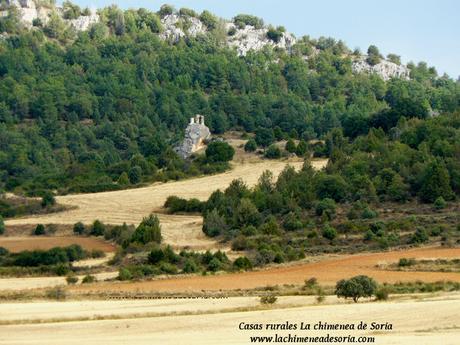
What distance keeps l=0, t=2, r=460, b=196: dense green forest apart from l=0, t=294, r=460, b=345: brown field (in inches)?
1638

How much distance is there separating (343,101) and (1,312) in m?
116

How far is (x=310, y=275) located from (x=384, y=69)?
122 metres

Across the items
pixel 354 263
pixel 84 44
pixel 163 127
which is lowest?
pixel 354 263

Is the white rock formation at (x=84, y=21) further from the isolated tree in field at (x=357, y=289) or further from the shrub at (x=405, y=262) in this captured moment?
the isolated tree in field at (x=357, y=289)

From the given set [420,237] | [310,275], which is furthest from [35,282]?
[420,237]

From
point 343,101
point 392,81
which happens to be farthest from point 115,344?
point 392,81

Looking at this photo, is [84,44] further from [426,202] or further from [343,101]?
[426,202]

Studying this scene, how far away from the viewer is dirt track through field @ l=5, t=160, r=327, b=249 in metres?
83.4

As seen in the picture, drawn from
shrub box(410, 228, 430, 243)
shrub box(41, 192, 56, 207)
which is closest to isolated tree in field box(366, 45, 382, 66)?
shrub box(41, 192, 56, 207)

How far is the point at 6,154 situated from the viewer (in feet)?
411

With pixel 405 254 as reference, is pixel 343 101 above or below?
above

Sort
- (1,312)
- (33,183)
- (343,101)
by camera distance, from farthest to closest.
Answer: (343,101)
(33,183)
(1,312)

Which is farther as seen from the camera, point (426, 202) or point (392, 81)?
point (392, 81)

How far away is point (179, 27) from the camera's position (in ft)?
609
